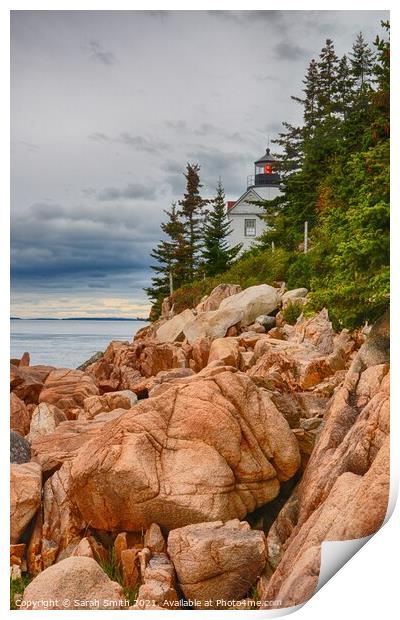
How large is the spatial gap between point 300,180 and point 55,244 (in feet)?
6.21

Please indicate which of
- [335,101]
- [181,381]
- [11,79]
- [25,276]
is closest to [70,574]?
[181,381]

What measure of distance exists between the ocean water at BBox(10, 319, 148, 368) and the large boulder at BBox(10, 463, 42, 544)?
776 mm

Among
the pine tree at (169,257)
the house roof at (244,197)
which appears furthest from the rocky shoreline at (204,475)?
the house roof at (244,197)

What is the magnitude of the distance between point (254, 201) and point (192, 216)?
0.48 meters

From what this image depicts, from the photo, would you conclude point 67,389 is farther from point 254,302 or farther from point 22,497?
point 254,302

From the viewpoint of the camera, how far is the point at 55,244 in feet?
17.7

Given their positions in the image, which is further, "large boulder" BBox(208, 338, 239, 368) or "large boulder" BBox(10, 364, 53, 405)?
"large boulder" BBox(208, 338, 239, 368)

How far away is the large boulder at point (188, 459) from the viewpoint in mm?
4879

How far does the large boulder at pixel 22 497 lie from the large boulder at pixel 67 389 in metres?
0.73

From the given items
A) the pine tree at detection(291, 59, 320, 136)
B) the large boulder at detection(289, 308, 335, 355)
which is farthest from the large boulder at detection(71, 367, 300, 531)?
the pine tree at detection(291, 59, 320, 136)

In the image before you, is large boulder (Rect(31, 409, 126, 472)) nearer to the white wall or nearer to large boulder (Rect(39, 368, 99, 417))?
large boulder (Rect(39, 368, 99, 417))

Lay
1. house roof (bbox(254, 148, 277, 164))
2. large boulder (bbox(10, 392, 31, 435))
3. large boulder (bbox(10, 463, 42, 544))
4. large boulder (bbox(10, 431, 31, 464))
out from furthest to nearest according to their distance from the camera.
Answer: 1. house roof (bbox(254, 148, 277, 164))
2. large boulder (bbox(10, 392, 31, 435))
3. large boulder (bbox(10, 431, 31, 464))
4. large boulder (bbox(10, 463, 42, 544))

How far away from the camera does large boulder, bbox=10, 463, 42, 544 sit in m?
4.99

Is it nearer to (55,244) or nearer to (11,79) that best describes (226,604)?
(55,244)
